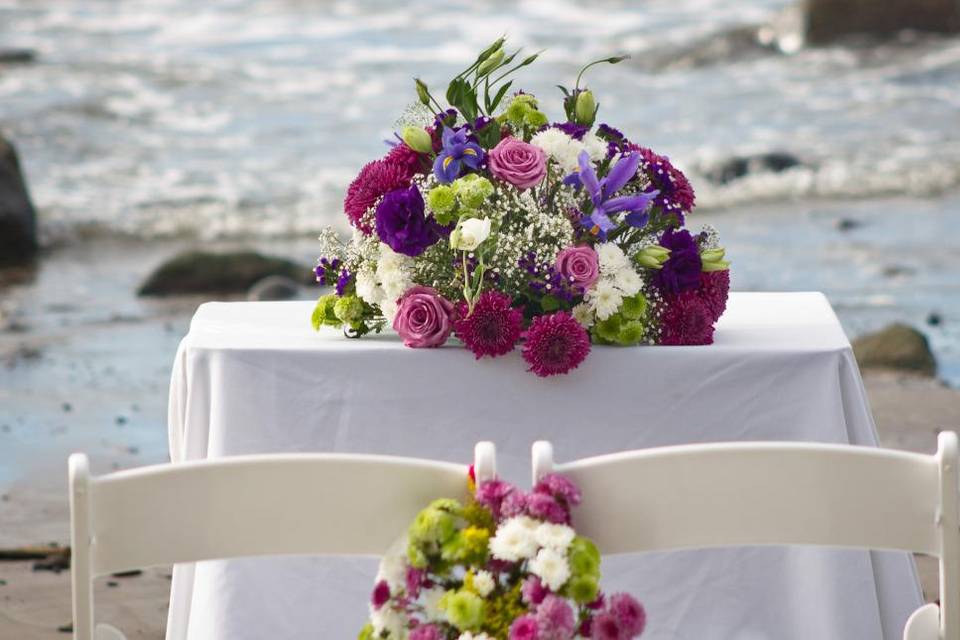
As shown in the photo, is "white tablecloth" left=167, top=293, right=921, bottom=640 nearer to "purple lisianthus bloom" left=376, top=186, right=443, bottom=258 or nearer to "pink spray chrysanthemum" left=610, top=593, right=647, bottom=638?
"purple lisianthus bloom" left=376, top=186, right=443, bottom=258

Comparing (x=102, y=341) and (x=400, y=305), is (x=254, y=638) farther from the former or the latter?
(x=102, y=341)

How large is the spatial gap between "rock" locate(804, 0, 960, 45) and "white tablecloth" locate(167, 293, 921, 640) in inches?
642

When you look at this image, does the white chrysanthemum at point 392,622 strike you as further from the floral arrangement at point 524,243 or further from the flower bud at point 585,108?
the flower bud at point 585,108

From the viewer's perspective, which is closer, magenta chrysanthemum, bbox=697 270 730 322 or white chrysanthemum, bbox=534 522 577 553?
white chrysanthemum, bbox=534 522 577 553

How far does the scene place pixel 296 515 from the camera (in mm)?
2008

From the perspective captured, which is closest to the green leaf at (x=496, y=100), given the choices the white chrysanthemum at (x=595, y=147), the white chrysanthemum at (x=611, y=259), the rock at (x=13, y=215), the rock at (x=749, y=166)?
the white chrysanthemum at (x=595, y=147)

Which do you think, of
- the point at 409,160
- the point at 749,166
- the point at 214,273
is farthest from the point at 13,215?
the point at 409,160

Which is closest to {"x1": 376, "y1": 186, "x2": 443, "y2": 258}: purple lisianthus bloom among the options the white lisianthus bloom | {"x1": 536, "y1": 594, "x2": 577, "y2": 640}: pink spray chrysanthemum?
the white lisianthus bloom

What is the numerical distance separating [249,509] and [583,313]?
121cm

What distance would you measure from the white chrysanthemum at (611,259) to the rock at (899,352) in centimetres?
379

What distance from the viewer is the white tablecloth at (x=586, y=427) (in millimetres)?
2980

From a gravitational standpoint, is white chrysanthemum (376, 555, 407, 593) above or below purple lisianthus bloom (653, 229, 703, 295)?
below

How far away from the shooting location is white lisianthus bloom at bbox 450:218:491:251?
2.90 meters

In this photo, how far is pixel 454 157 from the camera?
3074 millimetres
